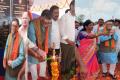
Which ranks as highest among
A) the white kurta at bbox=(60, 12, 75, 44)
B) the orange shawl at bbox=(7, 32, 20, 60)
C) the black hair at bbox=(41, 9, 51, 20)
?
the black hair at bbox=(41, 9, 51, 20)

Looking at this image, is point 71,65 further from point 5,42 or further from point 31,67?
point 5,42

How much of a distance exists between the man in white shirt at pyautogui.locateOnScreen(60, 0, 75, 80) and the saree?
2.65 ft

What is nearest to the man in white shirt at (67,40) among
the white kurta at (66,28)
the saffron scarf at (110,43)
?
the white kurta at (66,28)

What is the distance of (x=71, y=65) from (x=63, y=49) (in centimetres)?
33

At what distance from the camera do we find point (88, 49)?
7.30 m

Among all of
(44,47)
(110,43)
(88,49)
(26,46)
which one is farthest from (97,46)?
(26,46)

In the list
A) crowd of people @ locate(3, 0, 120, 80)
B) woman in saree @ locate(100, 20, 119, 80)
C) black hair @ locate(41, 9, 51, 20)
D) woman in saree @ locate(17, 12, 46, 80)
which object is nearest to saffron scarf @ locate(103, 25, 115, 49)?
woman in saree @ locate(100, 20, 119, 80)

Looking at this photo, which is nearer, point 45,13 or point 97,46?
point 45,13

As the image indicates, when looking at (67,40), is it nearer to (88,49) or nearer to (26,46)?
(26,46)

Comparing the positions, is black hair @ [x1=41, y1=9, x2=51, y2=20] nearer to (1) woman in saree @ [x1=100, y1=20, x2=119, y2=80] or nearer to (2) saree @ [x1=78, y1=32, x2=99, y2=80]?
(2) saree @ [x1=78, y1=32, x2=99, y2=80]

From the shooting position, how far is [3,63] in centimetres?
517

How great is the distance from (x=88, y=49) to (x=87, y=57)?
18cm

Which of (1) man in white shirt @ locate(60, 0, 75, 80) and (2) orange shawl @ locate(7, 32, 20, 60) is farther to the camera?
(1) man in white shirt @ locate(60, 0, 75, 80)

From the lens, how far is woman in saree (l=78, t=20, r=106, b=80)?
276 inches
